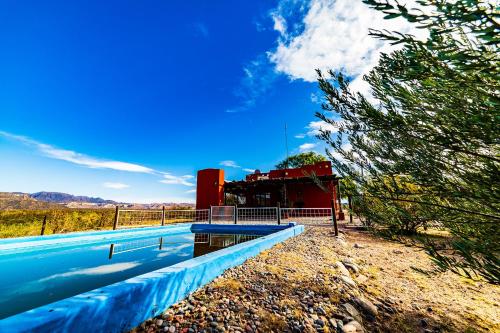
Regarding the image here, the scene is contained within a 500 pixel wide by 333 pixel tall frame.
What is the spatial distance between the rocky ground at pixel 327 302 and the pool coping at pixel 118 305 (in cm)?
14

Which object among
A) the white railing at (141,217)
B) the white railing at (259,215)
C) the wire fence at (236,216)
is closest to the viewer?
the white railing at (141,217)

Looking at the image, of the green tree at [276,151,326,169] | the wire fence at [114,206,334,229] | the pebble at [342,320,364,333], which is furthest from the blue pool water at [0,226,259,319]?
the green tree at [276,151,326,169]

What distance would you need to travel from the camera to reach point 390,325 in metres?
2.69

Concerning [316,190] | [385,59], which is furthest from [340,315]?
[316,190]

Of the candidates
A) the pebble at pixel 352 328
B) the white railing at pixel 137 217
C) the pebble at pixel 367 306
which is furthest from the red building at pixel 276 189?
the pebble at pixel 352 328

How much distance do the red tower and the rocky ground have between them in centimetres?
1498

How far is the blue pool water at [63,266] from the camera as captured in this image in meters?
4.08

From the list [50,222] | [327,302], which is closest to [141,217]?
[50,222]

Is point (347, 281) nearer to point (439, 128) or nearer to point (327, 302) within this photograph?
point (327, 302)

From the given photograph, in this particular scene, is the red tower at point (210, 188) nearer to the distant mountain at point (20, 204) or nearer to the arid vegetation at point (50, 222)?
the arid vegetation at point (50, 222)

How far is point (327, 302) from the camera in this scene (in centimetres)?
288

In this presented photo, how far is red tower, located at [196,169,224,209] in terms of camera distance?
63.8 ft

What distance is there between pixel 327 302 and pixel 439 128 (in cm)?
243

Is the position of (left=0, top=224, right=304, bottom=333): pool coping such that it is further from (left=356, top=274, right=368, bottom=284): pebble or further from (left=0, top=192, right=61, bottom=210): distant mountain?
(left=0, top=192, right=61, bottom=210): distant mountain
